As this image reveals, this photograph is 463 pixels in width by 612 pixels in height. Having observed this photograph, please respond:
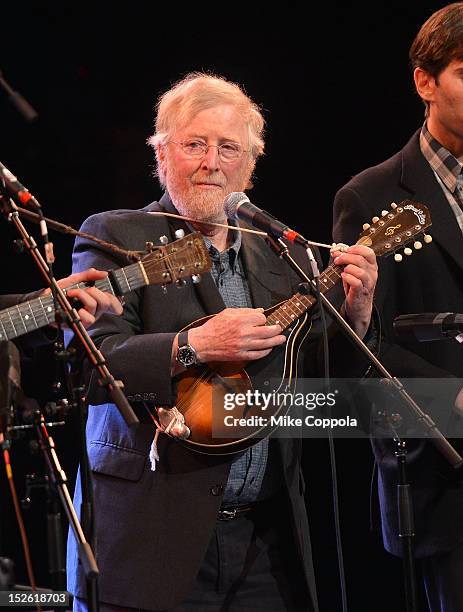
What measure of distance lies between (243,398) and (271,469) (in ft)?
0.84

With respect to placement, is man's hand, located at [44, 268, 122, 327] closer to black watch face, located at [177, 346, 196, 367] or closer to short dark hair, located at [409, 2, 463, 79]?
black watch face, located at [177, 346, 196, 367]

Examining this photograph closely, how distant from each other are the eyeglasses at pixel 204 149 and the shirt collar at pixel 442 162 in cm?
69

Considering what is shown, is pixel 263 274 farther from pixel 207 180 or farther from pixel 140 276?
pixel 140 276

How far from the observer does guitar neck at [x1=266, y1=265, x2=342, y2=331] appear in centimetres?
322

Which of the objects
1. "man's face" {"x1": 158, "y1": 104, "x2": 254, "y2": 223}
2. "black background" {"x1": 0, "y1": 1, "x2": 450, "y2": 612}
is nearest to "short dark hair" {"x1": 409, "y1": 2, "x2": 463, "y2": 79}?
"man's face" {"x1": 158, "y1": 104, "x2": 254, "y2": 223}

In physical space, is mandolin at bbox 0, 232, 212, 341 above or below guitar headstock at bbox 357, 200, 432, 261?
below

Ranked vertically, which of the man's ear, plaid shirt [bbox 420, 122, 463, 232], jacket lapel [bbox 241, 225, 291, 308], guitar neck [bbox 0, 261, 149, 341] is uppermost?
the man's ear

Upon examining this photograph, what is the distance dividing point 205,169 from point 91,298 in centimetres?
79

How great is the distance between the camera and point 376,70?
531 cm

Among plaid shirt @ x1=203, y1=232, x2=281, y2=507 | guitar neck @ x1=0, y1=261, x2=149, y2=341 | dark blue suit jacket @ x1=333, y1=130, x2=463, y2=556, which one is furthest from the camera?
dark blue suit jacket @ x1=333, y1=130, x2=463, y2=556

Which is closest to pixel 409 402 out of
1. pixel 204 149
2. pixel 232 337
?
pixel 232 337

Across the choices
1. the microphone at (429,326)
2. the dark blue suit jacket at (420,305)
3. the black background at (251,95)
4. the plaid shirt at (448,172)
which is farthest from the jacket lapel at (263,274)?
the black background at (251,95)

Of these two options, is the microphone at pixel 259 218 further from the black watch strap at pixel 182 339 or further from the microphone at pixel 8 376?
the microphone at pixel 8 376

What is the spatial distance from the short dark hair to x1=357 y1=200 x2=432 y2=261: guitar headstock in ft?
1.71
